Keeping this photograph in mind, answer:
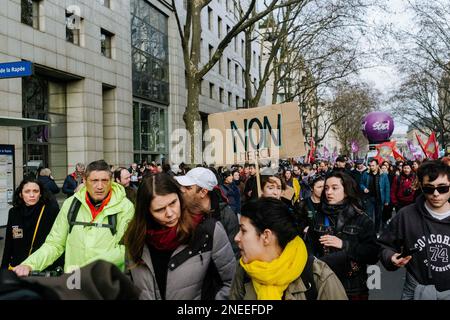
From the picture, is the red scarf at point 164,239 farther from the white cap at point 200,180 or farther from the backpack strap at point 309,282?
the white cap at point 200,180

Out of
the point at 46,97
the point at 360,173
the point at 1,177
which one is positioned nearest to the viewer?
the point at 1,177

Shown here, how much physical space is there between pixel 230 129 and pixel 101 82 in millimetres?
14717

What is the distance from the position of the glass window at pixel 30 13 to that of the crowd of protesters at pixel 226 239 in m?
12.4

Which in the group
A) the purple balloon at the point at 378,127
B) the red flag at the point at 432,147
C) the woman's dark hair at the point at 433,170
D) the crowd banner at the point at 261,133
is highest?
the purple balloon at the point at 378,127

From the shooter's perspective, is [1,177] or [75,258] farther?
[1,177]

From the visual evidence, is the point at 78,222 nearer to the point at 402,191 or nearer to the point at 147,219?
the point at 147,219

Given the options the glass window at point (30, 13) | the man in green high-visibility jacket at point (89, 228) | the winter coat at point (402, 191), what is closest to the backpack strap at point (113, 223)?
the man in green high-visibility jacket at point (89, 228)

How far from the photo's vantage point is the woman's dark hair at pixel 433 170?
3338 millimetres

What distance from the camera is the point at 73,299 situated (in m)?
1.25

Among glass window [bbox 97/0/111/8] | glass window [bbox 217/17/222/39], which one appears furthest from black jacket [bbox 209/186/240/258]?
glass window [bbox 217/17/222/39]

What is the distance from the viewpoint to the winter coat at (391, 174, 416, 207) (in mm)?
10945

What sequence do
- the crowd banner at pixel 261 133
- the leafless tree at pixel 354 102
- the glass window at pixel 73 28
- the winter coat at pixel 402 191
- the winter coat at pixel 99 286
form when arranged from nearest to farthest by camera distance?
the winter coat at pixel 99 286, the crowd banner at pixel 261 133, the winter coat at pixel 402 191, the glass window at pixel 73 28, the leafless tree at pixel 354 102

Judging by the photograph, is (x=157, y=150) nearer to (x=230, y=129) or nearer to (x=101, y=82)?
(x=101, y=82)
